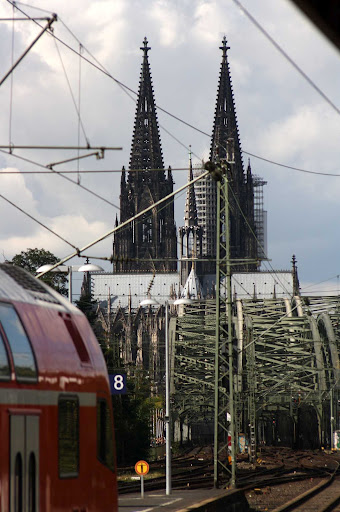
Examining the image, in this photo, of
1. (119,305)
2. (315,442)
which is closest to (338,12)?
(315,442)

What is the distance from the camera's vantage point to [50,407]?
10453mm

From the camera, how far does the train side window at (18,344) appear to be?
31.7 feet

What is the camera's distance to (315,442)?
8769cm

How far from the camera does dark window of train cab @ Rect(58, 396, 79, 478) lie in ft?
35.4

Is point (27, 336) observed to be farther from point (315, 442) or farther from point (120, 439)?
point (315, 442)

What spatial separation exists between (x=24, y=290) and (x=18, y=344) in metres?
1.45

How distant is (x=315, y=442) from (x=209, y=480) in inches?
2068

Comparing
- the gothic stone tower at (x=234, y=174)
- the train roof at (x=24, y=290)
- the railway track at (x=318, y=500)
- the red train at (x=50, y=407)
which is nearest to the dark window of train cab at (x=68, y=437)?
the red train at (x=50, y=407)

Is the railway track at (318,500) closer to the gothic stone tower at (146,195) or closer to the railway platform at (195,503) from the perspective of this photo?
the railway platform at (195,503)

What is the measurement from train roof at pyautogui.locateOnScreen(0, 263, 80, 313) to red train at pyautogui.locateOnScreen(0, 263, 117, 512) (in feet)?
0.05

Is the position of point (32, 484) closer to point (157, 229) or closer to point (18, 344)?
point (18, 344)

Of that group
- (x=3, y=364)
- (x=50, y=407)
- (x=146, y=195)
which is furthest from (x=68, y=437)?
(x=146, y=195)

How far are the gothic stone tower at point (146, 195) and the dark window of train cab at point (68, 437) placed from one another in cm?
14816

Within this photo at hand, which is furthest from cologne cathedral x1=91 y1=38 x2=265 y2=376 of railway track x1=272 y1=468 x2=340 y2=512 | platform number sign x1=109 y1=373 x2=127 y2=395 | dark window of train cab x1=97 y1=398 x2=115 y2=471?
dark window of train cab x1=97 y1=398 x2=115 y2=471
